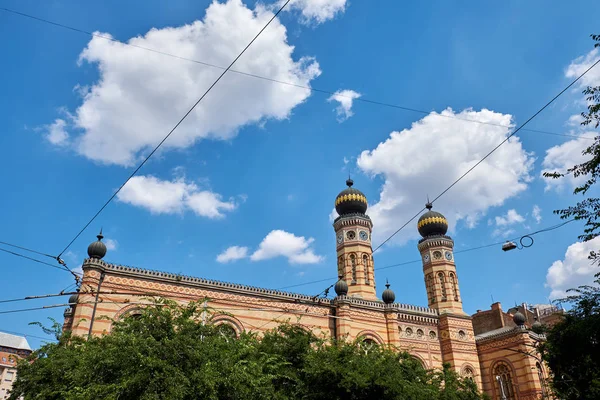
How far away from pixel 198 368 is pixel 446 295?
22788mm

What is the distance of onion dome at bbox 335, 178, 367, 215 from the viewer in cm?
3044

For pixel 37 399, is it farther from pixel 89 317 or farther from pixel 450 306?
pixel 450 306

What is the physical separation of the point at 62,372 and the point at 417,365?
11727 mm

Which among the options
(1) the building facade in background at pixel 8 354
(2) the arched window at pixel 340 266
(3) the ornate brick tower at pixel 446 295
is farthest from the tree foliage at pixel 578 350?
(1) the building facade in background at pixel 8 354

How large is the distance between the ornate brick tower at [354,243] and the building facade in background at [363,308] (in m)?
0.06

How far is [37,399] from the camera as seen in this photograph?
44.3 ft

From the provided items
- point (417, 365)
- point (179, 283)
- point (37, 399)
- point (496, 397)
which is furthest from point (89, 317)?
point (496, 397)

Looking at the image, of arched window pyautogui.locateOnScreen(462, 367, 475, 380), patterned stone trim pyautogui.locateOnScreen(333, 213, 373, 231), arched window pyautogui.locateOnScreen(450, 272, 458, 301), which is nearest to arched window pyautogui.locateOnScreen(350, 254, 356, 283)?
patterned stone trim pyautogui.locateOnScreen(333, 213, 373, 231)

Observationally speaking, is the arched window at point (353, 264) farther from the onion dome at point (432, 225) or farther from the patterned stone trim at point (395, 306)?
the onion dome at point (432, 225)

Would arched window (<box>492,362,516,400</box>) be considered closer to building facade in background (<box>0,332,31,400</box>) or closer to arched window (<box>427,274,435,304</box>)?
arched window (<box>427,274,435,304</box>)

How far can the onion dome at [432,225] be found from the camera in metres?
32.1

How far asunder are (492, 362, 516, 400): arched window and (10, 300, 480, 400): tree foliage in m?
12.4

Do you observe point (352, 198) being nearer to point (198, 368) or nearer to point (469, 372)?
point (469, 372)

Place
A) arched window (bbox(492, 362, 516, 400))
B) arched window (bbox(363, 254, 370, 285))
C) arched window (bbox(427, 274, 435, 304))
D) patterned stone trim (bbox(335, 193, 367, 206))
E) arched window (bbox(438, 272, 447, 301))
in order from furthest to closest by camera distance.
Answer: arched window (bbox(427, 274, 435, 304))
patterned stone trim (bbox(335, 193, 367, 206))
arched window (bbox(438, 272, 447, 301))
arched window (bbox(363, 254, 370, 285))
arched window (bbox(492, 362, 516, 400))
